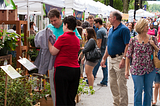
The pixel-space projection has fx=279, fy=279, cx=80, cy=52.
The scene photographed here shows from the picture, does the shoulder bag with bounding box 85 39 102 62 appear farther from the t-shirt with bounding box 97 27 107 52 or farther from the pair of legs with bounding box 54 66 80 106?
the pair of legs with bounding box 54 66 80 106

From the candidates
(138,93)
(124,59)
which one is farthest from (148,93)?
(124,59)

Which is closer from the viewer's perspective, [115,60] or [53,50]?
[53,50]

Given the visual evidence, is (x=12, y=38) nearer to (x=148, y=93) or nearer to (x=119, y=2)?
(x=148, y=93)

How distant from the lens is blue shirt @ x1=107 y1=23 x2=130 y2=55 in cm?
549

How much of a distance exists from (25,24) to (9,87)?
1.68m

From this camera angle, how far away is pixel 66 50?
→ 437 centimetres

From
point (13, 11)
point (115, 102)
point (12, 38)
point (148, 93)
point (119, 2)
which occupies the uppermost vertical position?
point (119, 2)

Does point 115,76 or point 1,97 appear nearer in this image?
point 1,97

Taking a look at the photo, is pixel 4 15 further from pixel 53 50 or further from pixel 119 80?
pixel 119 80

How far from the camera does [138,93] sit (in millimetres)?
5047

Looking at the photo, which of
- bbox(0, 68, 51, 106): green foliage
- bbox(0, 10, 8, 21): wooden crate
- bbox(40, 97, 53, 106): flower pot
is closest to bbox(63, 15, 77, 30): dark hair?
bbox(0, 68, 51, 106): green foliage

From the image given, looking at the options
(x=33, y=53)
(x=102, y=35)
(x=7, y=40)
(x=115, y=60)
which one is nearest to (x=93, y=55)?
(x=102, y=35)

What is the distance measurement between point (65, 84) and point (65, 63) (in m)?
0.34

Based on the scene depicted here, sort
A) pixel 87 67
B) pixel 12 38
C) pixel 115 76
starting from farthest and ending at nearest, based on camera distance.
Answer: pixel 87 67 < pixel 115 76 < pixel 12 38
